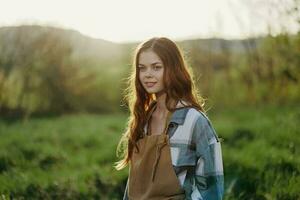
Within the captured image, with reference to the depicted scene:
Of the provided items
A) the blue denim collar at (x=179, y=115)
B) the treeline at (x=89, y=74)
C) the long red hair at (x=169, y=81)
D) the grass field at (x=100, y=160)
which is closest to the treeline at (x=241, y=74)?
the treeline at (x=89, y=74)

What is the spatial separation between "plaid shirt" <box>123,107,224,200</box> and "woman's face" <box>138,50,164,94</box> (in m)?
0.24

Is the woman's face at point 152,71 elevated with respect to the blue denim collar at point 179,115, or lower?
elevated

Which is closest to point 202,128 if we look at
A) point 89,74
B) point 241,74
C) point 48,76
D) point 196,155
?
point 196,155

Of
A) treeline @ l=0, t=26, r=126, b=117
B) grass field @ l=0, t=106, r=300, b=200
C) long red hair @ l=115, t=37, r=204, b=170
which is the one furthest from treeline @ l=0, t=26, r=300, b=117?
long red hair @ l=115, t=37, r=204, b=170

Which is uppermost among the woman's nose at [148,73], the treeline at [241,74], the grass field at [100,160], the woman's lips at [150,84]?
the woman's nose at [148,73]

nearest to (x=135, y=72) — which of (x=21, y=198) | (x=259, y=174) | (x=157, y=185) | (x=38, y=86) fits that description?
(x=157, y=185)

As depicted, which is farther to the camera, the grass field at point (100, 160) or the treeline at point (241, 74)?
the treeline at point (241, 74)

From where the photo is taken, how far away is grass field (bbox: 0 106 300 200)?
5848mm

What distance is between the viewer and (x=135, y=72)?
3408mm

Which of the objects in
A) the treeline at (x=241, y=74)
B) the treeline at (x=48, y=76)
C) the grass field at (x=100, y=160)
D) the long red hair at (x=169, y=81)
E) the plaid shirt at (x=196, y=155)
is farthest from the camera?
the treeline at (x=48, y=76)

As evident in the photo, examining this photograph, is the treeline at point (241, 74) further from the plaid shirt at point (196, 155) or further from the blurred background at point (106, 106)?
the plaid shirt at point (196, 155)

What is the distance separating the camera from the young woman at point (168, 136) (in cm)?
298

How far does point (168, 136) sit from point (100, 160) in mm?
5428

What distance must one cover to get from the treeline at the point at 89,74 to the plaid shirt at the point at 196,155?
10942 mm
